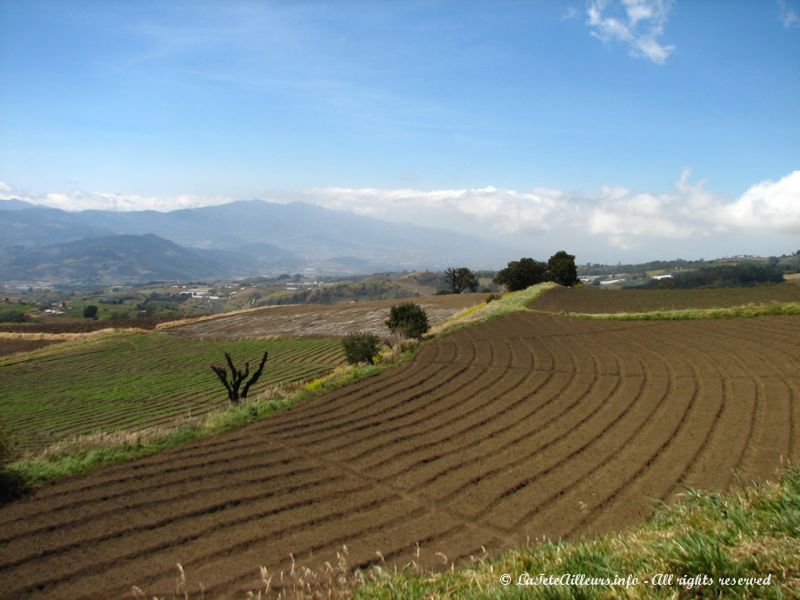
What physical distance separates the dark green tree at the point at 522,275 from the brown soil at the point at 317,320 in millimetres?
4481

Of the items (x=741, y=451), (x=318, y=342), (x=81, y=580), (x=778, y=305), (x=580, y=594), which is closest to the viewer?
(x=580, y=594)

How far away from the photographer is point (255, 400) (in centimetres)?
1476

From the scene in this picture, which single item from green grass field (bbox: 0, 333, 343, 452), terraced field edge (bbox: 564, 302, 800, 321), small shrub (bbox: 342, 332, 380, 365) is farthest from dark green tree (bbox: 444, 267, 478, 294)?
small shrub (bbox: 342, 332, 380, 365)

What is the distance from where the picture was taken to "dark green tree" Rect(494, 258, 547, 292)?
6303 centimetres

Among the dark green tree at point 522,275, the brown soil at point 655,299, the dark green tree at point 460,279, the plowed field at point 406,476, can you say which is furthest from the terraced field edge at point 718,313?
the dark green tree at point 460,279

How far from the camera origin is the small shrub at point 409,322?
2725 cm

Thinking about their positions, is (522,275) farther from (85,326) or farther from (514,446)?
(85,326)

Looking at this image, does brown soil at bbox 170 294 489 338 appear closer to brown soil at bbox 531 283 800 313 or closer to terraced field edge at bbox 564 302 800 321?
brown soil at bbox 531 283 800 313

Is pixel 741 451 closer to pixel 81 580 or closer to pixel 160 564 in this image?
pixel 160 564

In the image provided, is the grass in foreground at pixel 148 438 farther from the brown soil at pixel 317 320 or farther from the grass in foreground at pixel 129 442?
the brown soil at pixel 317 320

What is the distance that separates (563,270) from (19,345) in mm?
63455

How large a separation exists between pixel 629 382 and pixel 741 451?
6.68m

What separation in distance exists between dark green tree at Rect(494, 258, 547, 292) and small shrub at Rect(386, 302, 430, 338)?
116ft

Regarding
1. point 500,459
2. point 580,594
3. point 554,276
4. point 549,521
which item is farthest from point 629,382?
point 554,276
